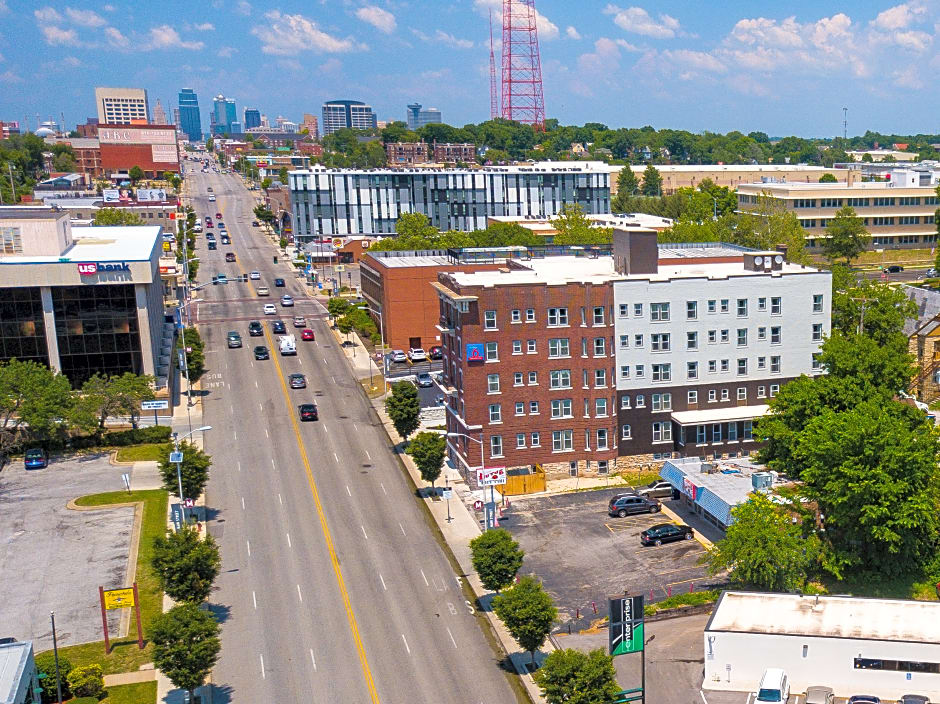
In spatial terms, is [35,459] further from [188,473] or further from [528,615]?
[528,615]

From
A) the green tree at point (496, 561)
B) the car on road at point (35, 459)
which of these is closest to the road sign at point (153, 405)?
the car on road at point (35, 459)

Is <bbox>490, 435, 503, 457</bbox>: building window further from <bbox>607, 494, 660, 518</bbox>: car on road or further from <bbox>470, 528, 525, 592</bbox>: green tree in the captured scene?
<bbox>470, 528, 525, 592</bbox>: green tree

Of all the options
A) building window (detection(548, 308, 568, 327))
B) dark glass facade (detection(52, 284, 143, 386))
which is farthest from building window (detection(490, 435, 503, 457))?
dark glass facade (detection(52, 284, 143, 386))

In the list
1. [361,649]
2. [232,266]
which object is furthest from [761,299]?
[232,266]

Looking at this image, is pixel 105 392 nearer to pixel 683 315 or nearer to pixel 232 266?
pixel 683 315

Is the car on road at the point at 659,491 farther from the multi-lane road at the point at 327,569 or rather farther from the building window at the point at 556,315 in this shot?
the multi-lane road at the point at 327,569

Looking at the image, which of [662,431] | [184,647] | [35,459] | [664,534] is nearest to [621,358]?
[662,431]
